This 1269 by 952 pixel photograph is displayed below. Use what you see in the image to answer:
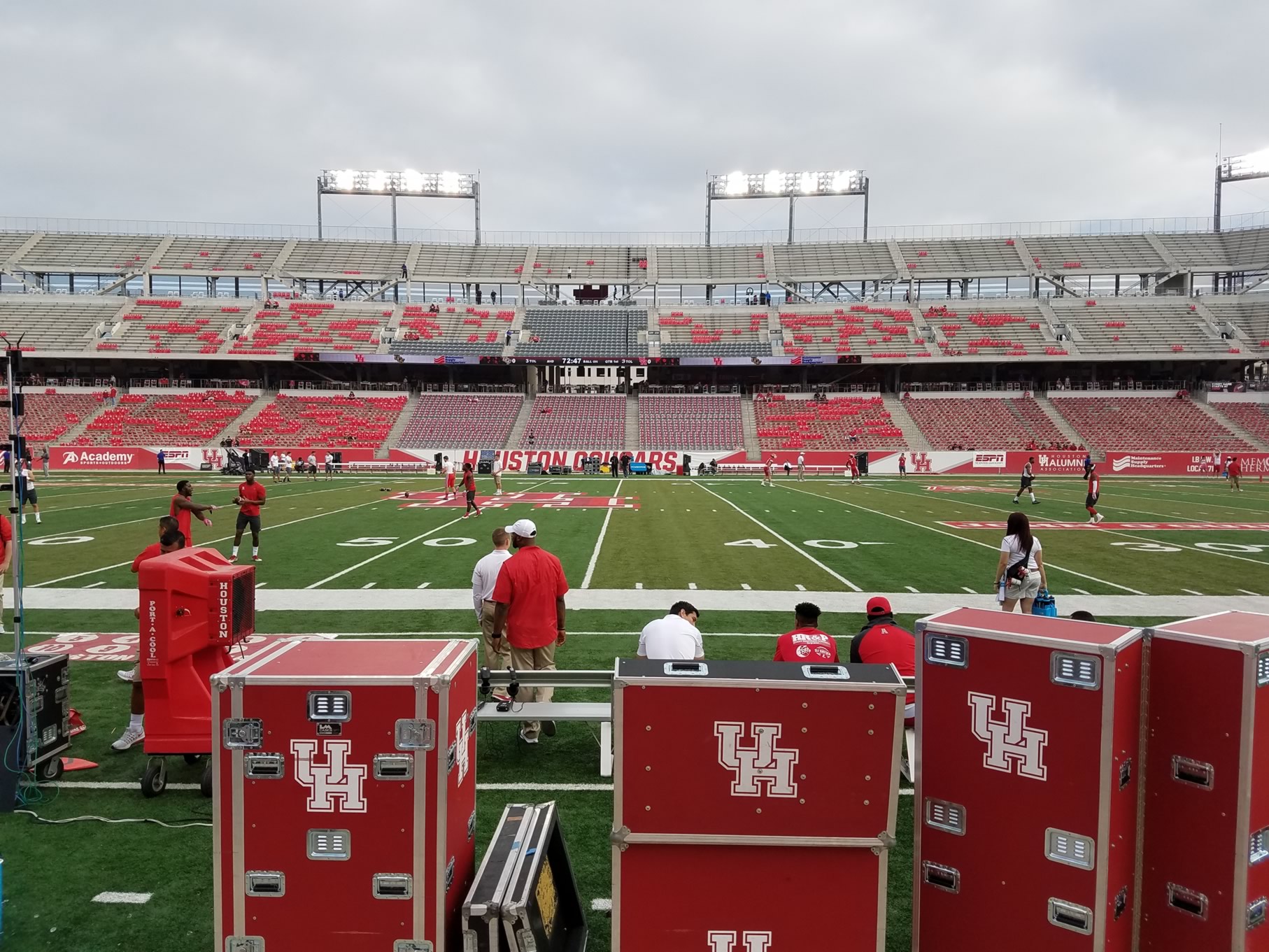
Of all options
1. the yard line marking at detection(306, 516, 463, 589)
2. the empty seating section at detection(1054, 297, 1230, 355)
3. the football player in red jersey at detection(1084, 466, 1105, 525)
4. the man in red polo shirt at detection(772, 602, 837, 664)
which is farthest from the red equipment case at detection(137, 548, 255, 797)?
the empty seating section at detection(1054, 297, 1230, 355)

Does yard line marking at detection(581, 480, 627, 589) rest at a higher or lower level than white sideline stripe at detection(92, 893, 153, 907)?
higher

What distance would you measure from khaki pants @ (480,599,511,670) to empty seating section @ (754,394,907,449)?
4787 centimetres

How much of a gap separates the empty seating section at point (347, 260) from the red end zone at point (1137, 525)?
212ft

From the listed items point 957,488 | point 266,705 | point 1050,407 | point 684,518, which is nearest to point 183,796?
point 266,705

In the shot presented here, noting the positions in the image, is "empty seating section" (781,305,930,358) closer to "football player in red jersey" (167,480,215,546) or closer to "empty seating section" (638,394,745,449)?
"empty seating section" (638,394,745,449)

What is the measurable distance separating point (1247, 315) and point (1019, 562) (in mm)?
72905

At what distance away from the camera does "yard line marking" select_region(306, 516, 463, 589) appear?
13.5 meters

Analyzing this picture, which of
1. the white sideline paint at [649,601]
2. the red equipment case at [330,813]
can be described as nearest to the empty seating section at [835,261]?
the white sideline paint at [649,601]

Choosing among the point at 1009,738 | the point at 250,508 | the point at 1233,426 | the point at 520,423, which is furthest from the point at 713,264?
the point at 1009,738

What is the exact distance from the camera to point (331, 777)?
10.8ft

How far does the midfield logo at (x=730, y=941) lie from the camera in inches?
130

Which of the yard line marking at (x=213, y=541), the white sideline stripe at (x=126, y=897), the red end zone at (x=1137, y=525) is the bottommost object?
the white sideline stripe at (x=126, y=897)

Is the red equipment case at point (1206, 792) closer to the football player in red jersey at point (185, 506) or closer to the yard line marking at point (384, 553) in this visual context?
the football player in red jersey at point (185, 506)

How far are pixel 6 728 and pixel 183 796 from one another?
4.32ft
